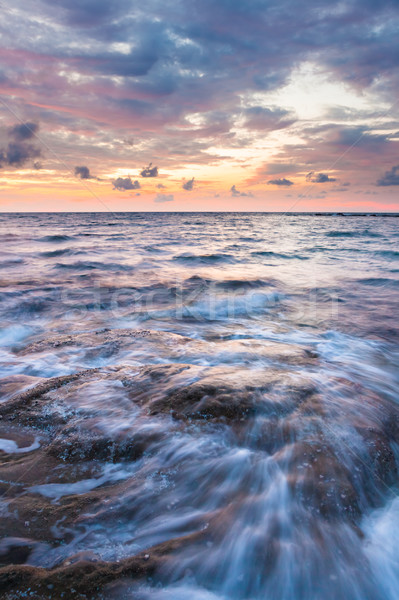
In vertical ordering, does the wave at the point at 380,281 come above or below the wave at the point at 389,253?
below

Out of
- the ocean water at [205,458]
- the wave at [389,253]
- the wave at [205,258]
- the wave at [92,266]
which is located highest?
the wave at [389,253]

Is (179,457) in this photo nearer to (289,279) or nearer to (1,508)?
(1,508)

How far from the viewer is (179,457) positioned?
102 inches

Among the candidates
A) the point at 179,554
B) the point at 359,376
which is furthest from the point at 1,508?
the point at 359,376

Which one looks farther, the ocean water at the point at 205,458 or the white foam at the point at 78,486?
the white foam at the point at 78,486

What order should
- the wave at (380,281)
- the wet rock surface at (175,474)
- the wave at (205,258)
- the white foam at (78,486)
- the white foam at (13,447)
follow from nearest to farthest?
the wet rock surface at (175,474), the white foam at (78,486), the white foam at (13,447), the wave at (380,281), the wave at (205,258)

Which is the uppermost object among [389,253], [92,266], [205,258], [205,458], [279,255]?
[389,253]

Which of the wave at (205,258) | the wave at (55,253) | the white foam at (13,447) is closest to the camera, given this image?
the white foam at (13,447)

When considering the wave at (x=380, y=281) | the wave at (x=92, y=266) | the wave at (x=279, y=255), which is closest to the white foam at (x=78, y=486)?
the wave at (x=380, y=281)

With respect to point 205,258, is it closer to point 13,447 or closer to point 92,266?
point 92,266

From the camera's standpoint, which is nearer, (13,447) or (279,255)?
(13,447)

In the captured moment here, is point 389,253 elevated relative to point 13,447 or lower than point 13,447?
elevated

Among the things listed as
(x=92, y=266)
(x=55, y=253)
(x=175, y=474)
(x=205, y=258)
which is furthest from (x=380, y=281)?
(x=55, y=253)

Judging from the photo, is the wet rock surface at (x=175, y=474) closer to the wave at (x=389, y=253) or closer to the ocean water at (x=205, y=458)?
the ocean water at (x=205, y=458)
